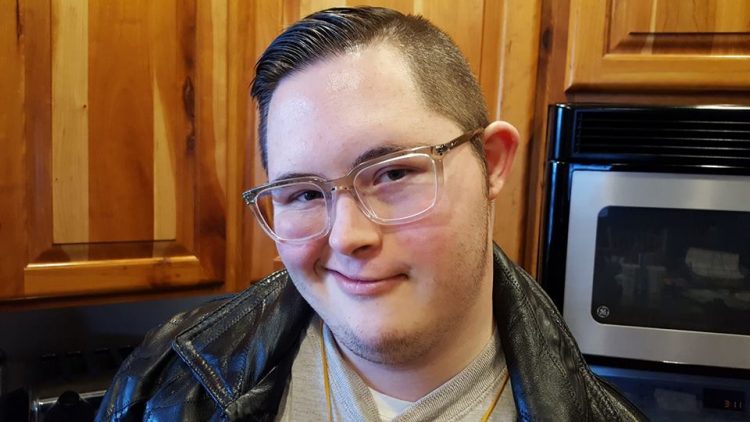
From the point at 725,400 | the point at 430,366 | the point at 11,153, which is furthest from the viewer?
the point at 725,400

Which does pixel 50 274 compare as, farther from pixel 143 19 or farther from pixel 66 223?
pixel 143 19

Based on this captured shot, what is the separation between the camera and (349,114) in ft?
2.44

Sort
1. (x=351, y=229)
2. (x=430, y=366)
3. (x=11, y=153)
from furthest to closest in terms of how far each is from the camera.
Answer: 1. (x=11, y=153)
2. (x=430, y=366)
3. (x=351, y=229)

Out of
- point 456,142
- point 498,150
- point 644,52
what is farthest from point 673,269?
point 456,142

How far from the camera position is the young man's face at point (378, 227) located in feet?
2.42

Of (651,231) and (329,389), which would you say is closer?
(329,389)

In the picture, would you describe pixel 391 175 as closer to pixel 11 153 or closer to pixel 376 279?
pixel 376 279

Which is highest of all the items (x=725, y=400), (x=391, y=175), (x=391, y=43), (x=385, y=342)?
(x=391, y=43)

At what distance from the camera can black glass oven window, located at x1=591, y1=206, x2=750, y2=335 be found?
3.85 feet

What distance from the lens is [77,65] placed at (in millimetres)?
1081

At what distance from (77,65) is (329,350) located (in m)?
0.68

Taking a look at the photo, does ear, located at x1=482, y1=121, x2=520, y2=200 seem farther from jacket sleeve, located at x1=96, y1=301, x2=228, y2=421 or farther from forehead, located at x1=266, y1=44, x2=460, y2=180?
jacket sleeve, located at x1=96, y1=301, x2=228, y2=421

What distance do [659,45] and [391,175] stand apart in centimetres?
74

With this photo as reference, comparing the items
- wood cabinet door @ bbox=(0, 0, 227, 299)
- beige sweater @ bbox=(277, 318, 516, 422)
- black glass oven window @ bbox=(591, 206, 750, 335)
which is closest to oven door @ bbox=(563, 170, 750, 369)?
black glass oven window @ bbox=(591, 206, 750, 335)
